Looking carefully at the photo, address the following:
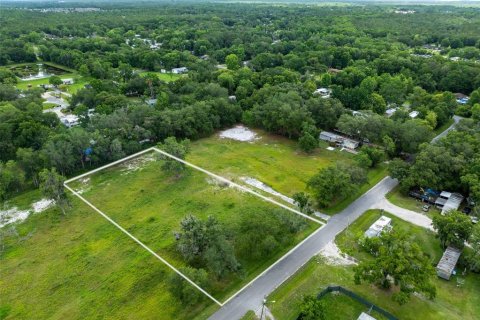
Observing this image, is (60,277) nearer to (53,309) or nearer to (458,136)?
(53,309)

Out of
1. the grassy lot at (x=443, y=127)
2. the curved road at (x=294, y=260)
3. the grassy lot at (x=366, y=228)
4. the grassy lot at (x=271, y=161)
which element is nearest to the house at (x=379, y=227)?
the grassy lot at (x=366, y=228)

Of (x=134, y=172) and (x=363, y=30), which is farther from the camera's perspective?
(x=363, y=30)

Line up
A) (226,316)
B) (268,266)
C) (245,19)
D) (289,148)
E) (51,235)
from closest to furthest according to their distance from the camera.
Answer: (226,316), (268,266), (51,235), (289,148), (245,19)

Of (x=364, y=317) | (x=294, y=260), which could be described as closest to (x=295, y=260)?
(x=294, y=260)

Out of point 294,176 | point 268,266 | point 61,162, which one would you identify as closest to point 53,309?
point 268,266

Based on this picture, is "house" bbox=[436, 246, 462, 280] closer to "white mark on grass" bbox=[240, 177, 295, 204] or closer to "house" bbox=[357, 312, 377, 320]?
"house" bbox=[357, 312, 377, 320]

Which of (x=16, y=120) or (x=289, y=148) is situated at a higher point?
(x=16, y=120)

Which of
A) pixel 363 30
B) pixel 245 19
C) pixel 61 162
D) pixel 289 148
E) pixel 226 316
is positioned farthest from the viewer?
pixel 245 19
